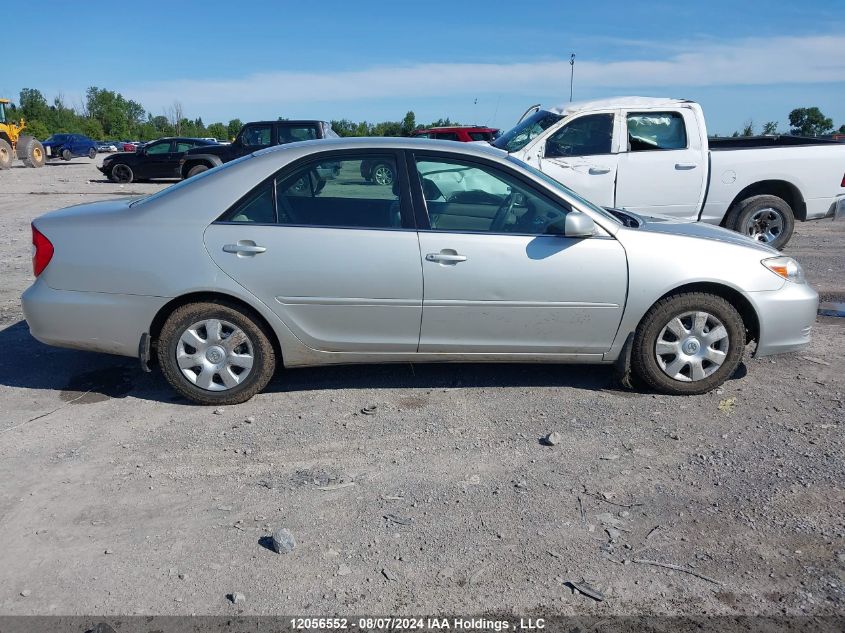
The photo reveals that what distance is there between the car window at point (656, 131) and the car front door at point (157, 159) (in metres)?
18.2

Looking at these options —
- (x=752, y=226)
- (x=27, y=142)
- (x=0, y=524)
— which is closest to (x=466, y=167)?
(x=0, y=524)

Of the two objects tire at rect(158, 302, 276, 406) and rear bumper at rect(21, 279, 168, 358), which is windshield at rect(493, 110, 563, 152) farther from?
rear bumper at rect(21, 279, 168, 358)

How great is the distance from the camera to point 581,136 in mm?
8828

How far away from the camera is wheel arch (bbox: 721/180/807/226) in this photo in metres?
9.02

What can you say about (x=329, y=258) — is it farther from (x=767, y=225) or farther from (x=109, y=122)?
(x=109, y=122)

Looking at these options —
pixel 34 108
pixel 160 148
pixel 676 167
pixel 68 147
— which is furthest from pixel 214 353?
pixel 34 108

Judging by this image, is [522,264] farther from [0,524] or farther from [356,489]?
[0,524]

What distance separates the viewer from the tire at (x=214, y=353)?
4414 millimetres

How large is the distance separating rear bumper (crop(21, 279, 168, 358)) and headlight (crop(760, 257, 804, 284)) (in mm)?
3809

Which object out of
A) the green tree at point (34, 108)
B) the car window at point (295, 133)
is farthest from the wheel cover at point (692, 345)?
the green tree at point (34, 108)

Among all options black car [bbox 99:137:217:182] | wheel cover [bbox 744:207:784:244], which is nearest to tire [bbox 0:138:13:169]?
black car [bbox 99:137:217:182]

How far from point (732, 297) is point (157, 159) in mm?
22116

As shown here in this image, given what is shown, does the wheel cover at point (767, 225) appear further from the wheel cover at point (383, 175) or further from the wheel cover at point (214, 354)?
the wheel cover at point (214, 354)

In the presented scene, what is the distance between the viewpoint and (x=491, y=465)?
12.4 feet
